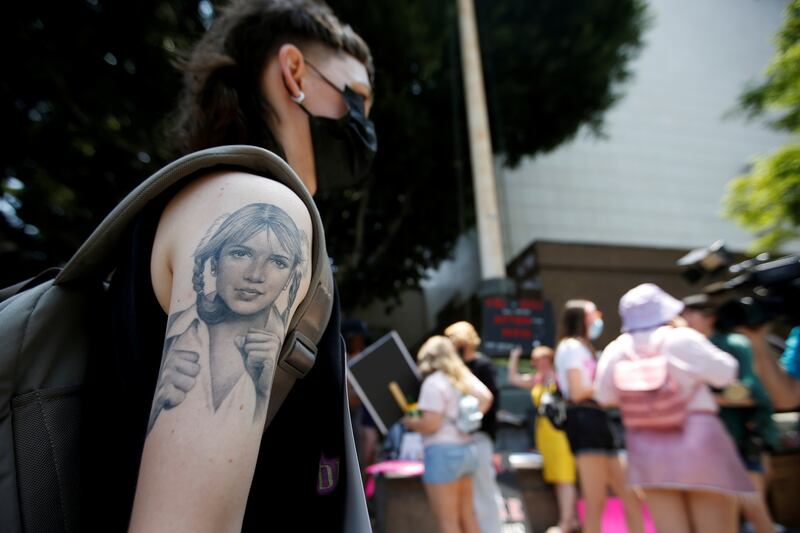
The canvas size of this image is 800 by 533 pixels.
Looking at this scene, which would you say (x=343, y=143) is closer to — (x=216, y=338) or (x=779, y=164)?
(x=216, y=338)

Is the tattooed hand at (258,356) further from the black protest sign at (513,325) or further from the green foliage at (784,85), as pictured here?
the green foliage at (784,85)

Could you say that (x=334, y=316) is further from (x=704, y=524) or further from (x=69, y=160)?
(x=69, y=160)

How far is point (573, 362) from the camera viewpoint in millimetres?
4348

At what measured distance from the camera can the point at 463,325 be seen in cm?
521

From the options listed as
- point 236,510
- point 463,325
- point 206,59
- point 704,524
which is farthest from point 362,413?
point 236,510

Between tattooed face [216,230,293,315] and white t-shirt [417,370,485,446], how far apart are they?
378cm

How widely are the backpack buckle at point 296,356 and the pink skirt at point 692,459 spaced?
330 centimetres

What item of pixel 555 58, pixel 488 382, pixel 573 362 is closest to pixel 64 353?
pixel 573 362

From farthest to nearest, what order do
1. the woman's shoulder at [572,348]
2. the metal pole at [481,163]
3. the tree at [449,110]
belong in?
the tree at [449,110]
the metal pole at [481,163]
the woman's shoulder at [572,348]

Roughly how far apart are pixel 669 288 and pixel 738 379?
38.3 ft

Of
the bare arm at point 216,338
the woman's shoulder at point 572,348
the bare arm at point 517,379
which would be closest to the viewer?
the bare arm at point 216,338

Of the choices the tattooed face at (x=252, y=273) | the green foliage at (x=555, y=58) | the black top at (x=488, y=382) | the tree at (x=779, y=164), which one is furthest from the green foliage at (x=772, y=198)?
the tattooed face at (x=252, y=273)

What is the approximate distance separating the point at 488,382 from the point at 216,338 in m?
4.59

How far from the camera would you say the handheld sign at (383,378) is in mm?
4316
